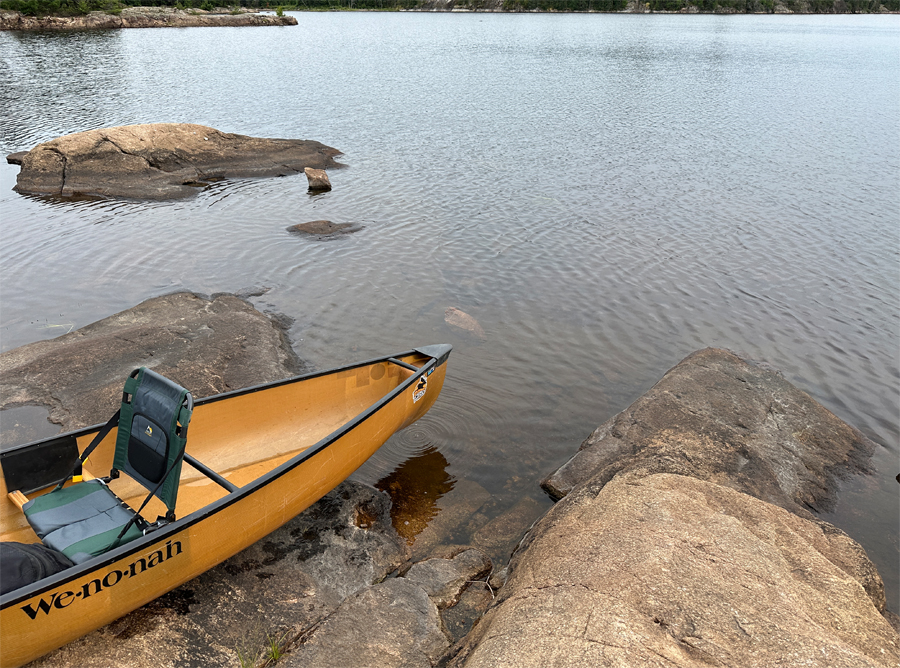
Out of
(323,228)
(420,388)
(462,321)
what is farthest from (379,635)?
(323,228)

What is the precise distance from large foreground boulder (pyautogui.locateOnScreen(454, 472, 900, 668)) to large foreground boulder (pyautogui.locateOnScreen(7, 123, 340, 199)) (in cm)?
1656

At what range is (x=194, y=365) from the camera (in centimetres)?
855

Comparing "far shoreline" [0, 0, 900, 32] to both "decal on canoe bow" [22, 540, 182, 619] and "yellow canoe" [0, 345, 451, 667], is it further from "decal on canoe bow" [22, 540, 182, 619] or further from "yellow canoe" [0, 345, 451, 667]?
"decal on canoe bow" [22, 540, 182, 619]

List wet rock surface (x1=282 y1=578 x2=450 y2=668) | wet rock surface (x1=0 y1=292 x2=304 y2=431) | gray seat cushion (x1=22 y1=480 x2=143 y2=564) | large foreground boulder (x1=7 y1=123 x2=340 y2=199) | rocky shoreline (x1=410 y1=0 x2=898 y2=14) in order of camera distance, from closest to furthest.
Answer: wet rock surface (x1=282 y1=578 x2=450 y2=668) → gray seat cushion (x1=22 y1=480 x2=143 y2=564) → wet rock surface (x1=0 y1=292 x2=304 y2=431) → large foreground boulder (x1=7 y1=123 x2=340 y2=199) → rocky shoreline (x1=410 y1=0 x2=898 y2=14)

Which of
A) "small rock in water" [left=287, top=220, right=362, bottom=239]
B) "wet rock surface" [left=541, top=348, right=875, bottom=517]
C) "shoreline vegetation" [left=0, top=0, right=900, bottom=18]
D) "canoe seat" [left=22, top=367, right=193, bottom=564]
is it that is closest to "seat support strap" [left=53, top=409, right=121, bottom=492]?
"canoe seat" [left=22, top=367, right=193, bottom=564]

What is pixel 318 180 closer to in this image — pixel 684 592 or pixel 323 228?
pixel 323 228

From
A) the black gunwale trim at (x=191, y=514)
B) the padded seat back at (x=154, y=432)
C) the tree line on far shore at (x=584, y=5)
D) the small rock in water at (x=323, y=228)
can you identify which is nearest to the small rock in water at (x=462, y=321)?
the black gunwale trim at (x=191, y=514)

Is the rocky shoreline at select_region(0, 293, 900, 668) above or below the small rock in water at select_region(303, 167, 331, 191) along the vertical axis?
below

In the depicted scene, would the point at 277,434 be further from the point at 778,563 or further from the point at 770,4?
the point at 770,4

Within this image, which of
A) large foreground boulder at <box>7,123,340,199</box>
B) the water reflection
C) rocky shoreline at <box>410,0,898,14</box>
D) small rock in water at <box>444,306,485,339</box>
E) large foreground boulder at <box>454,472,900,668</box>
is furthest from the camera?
rocky shoreline at <box>410,0,898,14</box>

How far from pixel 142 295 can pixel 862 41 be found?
74930 millimetres

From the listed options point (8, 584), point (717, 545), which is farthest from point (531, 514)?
point (8, 584)

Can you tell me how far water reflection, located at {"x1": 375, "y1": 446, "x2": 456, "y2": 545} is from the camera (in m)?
6.45

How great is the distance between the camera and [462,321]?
11.0 meters
